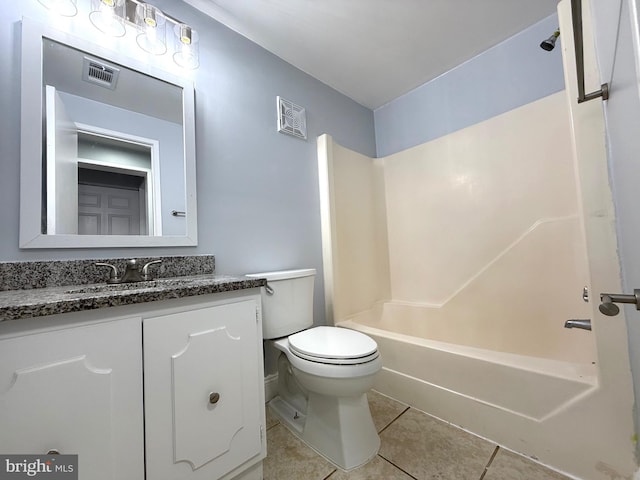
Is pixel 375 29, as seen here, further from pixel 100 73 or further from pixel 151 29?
pixel 100 73

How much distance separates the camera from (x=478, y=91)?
1879 mm

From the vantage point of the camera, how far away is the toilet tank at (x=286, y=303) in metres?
1.37

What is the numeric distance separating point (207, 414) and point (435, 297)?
1.76m

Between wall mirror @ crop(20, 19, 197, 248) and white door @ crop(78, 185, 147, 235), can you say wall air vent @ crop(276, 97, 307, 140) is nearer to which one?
wall mirror @ crop(20, 19, 197, 248)

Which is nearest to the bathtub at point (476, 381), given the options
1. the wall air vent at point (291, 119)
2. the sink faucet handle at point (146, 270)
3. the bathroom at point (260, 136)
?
the bathroom at point (260, 136)

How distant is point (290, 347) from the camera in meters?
A: 1.19

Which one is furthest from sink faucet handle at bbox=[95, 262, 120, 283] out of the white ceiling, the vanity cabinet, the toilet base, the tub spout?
the tub spout

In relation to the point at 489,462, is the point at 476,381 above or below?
above

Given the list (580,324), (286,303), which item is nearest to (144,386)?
(286,303)

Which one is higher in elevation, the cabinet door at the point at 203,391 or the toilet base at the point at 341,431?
the cabinet door at the point at 203,391

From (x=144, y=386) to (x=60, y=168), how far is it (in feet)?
3.06

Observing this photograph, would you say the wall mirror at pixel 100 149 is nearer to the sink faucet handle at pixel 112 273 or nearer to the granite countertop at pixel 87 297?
the sink faucet handle at pixel 112 273

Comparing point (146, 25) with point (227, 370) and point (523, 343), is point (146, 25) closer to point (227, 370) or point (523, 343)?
point (227, 370)

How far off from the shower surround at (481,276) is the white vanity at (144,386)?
3.08 ft
